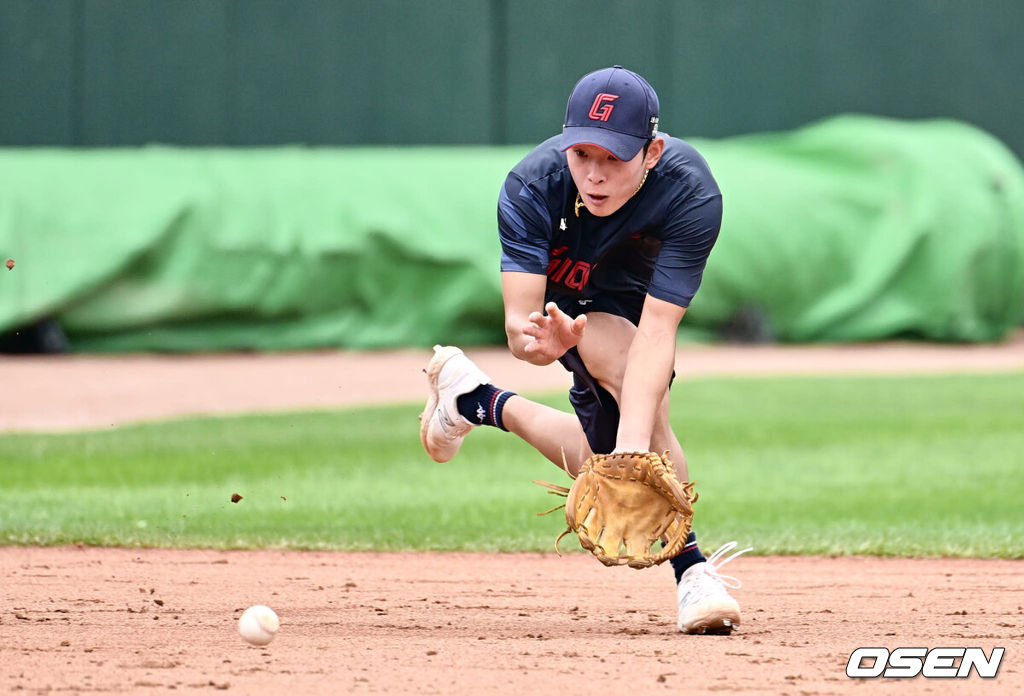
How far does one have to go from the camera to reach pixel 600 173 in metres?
4.20

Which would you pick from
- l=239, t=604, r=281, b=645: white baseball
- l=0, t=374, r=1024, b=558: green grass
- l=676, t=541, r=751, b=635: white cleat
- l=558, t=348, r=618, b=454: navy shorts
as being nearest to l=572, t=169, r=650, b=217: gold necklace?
l=558, t=348, r=618, b=454: navy shorts

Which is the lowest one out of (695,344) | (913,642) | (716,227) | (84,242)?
(695,344)

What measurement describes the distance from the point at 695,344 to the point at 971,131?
14.9ft

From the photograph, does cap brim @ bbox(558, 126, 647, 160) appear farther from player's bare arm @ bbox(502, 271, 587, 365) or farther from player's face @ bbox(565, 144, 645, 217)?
player's bare arm @ bbox(502, 271, 587, 365)

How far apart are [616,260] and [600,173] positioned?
52 centimetres

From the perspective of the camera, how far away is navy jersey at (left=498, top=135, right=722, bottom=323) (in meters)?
4.34

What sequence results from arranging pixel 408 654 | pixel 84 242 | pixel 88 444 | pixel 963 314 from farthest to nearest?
pixel 963 314 < pixel 84 242 < pixel 88 444 < pixel 408 654

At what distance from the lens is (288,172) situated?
13.4 meters

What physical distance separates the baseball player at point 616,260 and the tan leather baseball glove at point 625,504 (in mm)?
72

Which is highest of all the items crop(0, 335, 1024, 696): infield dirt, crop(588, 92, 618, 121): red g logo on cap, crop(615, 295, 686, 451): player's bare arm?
crop(588, 92, 618, 121): red g logo on cap

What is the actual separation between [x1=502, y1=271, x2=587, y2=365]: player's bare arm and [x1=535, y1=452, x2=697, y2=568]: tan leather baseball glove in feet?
1.26

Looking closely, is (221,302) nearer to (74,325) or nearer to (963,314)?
(74,325)

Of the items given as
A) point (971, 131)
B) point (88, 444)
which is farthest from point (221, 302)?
point (971, 131)

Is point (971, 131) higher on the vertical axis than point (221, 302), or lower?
higher
